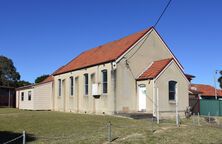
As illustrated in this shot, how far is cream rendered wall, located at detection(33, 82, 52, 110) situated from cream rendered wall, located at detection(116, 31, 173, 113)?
1656 centimetres

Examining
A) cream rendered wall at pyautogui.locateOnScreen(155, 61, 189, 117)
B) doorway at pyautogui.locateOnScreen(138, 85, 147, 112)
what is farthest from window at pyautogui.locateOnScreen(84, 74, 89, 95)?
cream rendered wall at pyautogui.locateOnScreen(155, 61, 189, 117)

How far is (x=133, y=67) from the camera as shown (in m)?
31.8

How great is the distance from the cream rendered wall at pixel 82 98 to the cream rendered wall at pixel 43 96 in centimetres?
162

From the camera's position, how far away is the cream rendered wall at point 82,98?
3112 cm

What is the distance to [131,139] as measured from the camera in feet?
57.3

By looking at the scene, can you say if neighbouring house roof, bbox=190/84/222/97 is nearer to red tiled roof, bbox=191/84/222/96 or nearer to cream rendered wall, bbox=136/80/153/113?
red tiled roof, bbox=191/84/222/96

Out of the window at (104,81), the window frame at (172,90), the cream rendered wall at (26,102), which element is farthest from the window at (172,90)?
the cream rendered wall at (26,102)

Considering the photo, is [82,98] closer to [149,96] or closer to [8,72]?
[149,96]

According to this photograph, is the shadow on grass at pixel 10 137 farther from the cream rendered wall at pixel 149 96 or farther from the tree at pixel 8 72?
the tree at pixel 8 72

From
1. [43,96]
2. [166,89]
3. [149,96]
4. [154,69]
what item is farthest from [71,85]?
[166,89]

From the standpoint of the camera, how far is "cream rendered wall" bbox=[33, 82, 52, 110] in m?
45.3

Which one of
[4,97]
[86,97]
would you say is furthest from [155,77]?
[4,97]

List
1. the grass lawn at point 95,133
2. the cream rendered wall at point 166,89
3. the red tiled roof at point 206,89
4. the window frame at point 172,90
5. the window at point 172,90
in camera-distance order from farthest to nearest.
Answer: the red tiled roof at point 206,89, the window at point 172,90, the window frame at point 172,90, the cream rendered wall at point 166,89, the grass lawn at point 95,133

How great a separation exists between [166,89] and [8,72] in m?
63.7
